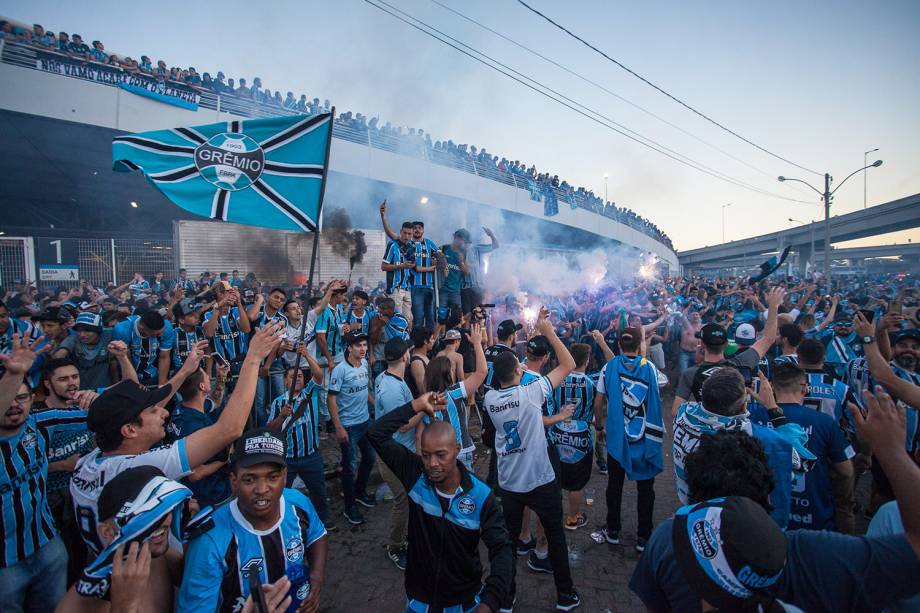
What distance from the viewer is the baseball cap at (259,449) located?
203cm

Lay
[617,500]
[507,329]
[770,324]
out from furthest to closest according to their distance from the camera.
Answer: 1. [507,329]
2. [770,324]
3. [617,500]

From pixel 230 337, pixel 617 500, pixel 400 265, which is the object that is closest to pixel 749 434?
pixel 617 500

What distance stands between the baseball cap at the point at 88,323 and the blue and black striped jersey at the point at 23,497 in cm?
336

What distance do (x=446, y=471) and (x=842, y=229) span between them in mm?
49188

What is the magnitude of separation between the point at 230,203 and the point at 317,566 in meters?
2.94

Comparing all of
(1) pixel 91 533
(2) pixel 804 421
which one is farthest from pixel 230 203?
(2) pixel 804 421

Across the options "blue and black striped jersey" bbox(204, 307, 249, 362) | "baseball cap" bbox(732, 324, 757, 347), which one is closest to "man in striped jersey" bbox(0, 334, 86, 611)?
"blue and black striped jersey" bbox(204, 307, 249, 362)

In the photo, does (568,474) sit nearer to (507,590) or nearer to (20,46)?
(507,590)

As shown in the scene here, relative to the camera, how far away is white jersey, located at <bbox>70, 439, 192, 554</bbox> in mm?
2023

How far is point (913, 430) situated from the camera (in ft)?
11.4

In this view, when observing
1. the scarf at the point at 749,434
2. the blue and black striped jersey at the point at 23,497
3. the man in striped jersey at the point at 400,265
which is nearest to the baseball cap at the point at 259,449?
the blue and black striped jersey at the point at 23,497

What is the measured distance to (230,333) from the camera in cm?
657

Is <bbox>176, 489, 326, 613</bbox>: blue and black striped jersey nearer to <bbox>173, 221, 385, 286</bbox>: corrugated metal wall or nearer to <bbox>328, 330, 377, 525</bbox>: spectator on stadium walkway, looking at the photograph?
<bbox>328, 330, 377, 525</bbox>: spectator on stadium walkway

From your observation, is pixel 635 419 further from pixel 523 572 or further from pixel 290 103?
pixel 290 103
